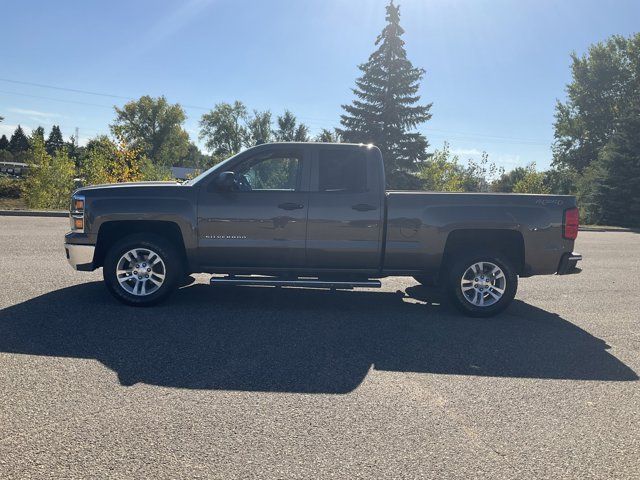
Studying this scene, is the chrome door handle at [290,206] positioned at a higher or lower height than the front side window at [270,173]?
lower

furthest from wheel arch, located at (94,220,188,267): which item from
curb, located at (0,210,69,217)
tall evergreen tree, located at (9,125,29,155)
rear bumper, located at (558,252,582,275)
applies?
Result: tall evergreen tree, located at (9,125,29,155)

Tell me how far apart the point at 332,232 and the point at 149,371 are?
2689 mm

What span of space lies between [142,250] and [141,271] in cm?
25

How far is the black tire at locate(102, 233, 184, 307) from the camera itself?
5676 millimetres

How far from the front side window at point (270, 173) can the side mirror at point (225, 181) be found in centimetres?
31

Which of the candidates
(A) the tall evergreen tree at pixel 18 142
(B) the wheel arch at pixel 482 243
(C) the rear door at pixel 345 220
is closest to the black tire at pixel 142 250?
(C) the rear door at pixel 345 220

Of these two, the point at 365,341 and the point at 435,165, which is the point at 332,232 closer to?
the point at 365,341

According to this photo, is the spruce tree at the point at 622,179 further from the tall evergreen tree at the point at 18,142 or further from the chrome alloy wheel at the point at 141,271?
the tall evergreen tree at the point at 18,142

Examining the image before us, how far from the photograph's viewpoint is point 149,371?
3857mm

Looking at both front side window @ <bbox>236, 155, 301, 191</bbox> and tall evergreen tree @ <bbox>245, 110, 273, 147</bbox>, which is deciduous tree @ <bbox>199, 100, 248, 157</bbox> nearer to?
tall evergreen tree @ <bbox>245, 110, 273, 147</bbox>

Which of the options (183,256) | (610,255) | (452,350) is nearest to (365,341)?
(452,350)

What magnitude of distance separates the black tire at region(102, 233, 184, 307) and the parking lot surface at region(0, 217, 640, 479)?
151 mm

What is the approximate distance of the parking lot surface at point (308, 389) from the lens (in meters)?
2.71

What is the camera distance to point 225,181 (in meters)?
5.58
